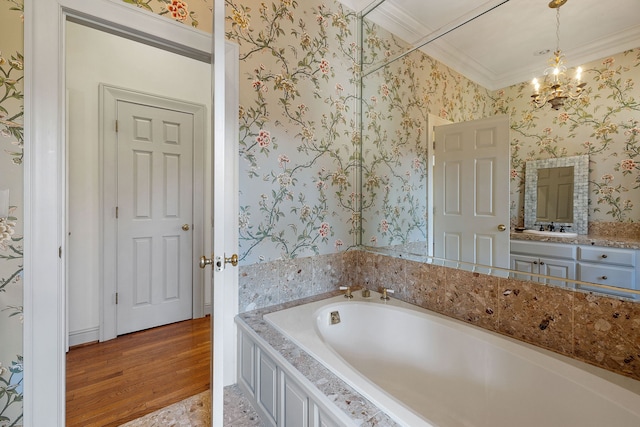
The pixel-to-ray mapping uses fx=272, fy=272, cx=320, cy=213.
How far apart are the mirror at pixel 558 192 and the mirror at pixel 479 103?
0.01 m

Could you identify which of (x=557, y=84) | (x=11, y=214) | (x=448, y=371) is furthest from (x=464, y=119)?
(x=11, y=214)

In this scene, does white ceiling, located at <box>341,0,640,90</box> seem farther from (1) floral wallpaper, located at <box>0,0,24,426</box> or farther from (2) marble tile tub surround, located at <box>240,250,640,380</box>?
(1) floral wallpaper, located at <box>0,0,24,426</box>

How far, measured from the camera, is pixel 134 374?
1807 millimetres

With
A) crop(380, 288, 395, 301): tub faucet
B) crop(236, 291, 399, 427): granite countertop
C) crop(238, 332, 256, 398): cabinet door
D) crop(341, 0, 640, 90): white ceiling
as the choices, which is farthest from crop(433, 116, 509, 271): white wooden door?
crop(238, 332, 256, 398): cabinet door

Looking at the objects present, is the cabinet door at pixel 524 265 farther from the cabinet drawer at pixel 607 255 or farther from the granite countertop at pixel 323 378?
the granite countertop at pixel 323 378

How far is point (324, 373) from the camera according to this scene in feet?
3.33

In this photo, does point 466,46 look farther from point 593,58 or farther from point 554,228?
point 554,228

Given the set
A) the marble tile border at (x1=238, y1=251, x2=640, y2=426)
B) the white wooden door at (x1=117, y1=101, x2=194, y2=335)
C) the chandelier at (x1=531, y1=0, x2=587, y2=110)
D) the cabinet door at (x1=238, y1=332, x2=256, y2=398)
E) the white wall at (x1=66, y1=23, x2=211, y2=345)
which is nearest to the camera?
the marble tile border at (x1=238, y1=251, x2=640, y2=426)

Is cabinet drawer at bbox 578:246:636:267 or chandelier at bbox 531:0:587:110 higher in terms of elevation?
chandelier at bbox 531:0:587:110

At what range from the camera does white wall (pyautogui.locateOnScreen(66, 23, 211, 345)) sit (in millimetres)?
2102

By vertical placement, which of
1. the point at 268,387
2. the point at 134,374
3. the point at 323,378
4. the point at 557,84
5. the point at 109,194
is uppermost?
the point at 557,84

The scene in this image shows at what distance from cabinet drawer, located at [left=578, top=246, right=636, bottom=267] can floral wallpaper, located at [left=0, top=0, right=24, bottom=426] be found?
2294 millimetres

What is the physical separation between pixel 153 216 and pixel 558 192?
2876 millimetres

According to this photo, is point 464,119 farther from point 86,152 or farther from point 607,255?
point 86,152
